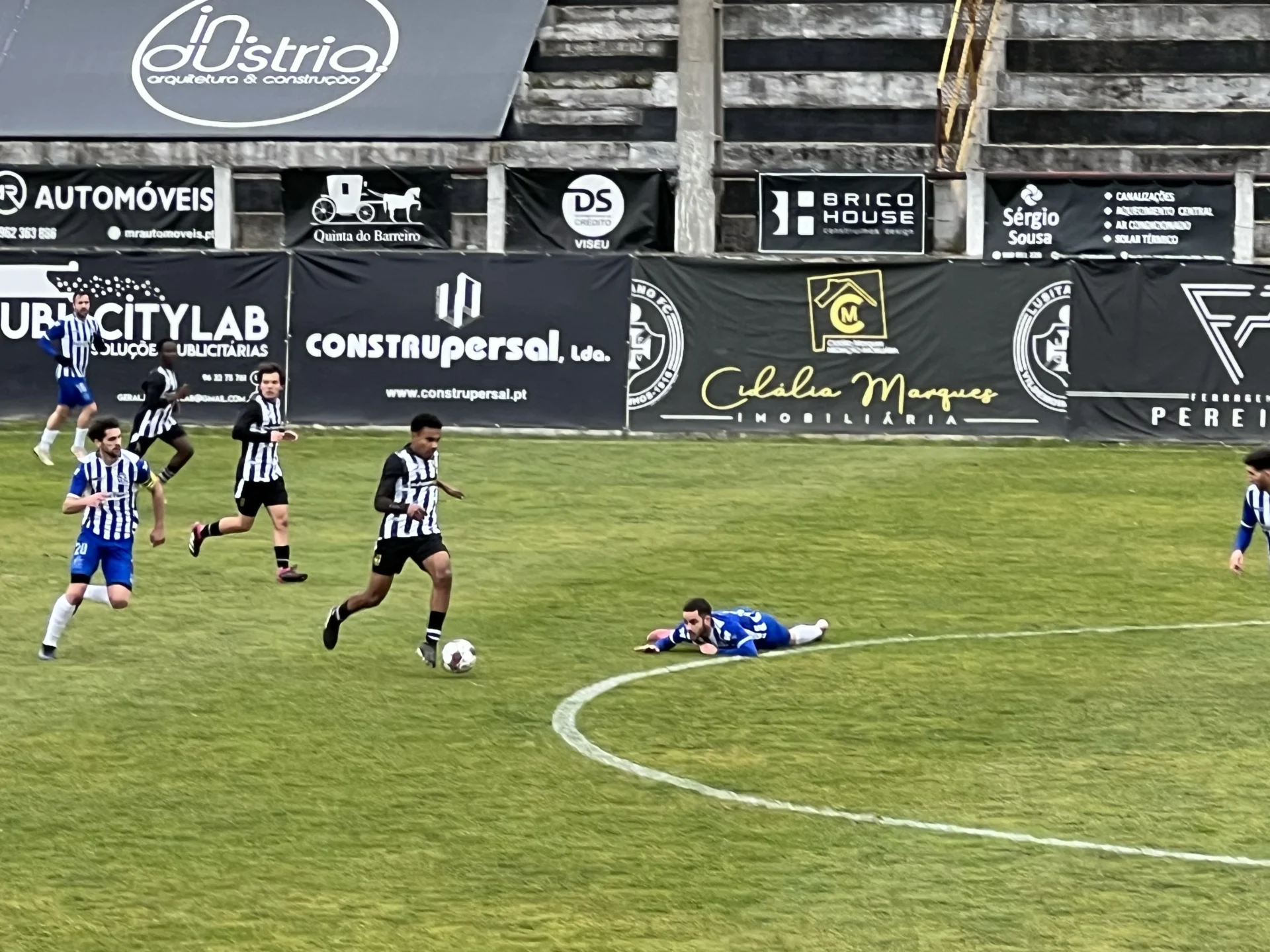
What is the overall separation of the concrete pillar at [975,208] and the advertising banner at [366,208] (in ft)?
26.7

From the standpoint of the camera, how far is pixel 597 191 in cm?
3584

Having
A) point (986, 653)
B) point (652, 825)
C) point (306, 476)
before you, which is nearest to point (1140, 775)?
point (652, 825)

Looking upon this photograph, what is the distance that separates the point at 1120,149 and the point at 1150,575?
17.8 meters

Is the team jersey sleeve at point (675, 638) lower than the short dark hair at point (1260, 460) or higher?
lower

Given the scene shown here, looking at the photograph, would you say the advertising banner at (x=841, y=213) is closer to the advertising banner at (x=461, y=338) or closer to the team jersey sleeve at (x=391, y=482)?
the advertising banner at (x=461, y=338)

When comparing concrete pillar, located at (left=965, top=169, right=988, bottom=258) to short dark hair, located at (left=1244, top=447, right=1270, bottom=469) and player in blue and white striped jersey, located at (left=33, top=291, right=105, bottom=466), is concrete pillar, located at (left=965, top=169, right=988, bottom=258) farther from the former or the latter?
short dark hair, located at (left=1244, top=447, right=1270, bottom=469)

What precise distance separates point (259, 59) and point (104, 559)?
1094 inches

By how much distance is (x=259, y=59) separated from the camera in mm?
43094

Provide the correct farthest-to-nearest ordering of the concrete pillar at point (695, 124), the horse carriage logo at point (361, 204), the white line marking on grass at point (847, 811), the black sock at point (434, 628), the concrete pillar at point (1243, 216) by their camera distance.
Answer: the concrete pillar at point (695, 124) → the horse carriage logo at point (361, 204) → the concrete pillar at point (1243, 216) → the black sock at point (434, 628) → the white line marking on grass at point (847, 811)

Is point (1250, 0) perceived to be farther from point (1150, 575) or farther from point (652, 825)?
point (652, 825)

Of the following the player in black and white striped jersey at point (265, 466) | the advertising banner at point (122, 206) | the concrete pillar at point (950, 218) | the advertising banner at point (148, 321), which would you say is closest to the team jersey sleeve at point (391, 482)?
the player in black and white striped jersey at point (265, 466)

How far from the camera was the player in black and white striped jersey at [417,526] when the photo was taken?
16.1m

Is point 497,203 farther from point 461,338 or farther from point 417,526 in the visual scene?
point 417,526

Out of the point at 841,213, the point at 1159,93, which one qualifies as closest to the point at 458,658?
the point at 841,213
